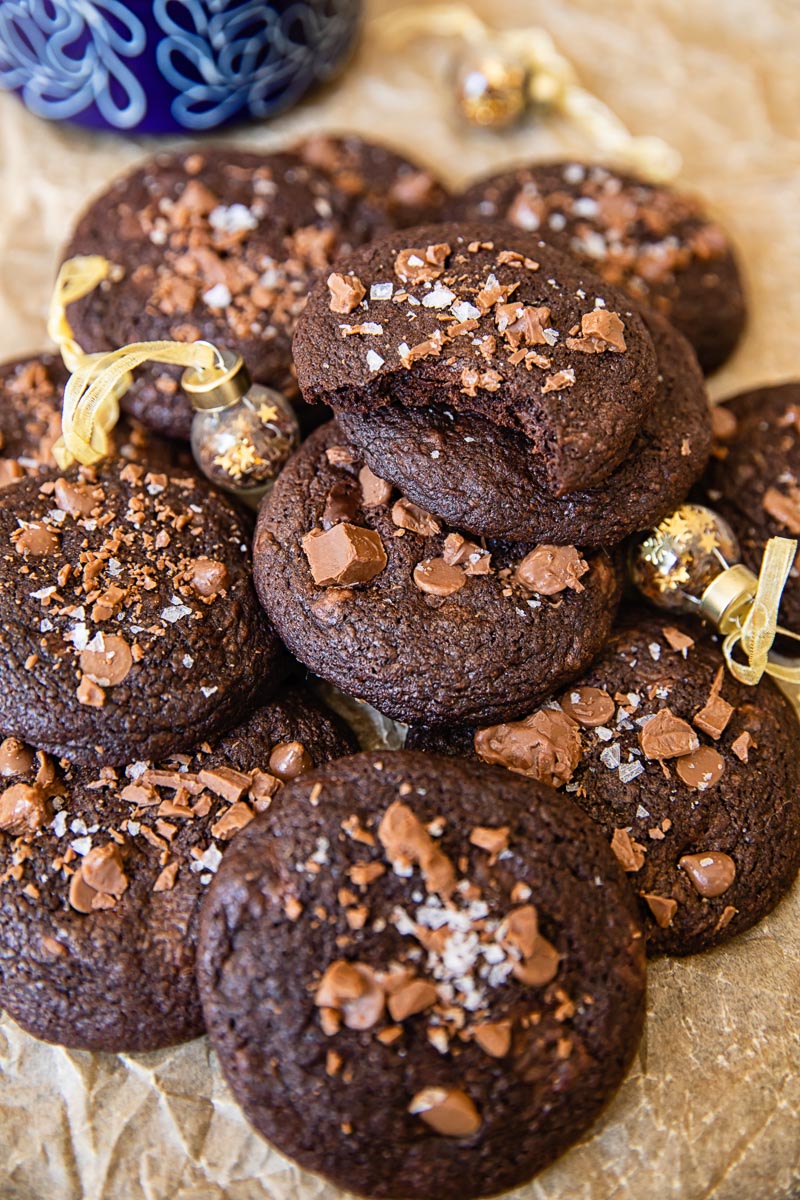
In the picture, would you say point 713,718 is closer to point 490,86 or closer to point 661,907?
point 661,907

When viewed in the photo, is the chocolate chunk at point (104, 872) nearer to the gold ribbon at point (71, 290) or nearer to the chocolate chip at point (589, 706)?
the chocolate chip at point (589, 706)

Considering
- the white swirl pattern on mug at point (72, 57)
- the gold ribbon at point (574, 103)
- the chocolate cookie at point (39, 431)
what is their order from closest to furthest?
the chocolate cookie at point (39, 431), the white swirl pattern on mug at point (72, 57), the gold ribbon at point (574, 103)

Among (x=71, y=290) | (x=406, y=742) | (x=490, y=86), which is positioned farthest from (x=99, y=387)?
(x=490, y=86)

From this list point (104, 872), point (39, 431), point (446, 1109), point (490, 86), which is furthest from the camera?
point (490, 86)

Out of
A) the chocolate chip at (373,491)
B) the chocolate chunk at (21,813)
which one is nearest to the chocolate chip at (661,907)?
the chocolate chip at (373,491)

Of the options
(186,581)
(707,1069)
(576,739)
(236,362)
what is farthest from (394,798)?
(236,362)

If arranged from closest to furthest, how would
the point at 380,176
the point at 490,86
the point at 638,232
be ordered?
the point at 638,232 < the point at 380,176 < the point at 490,86
